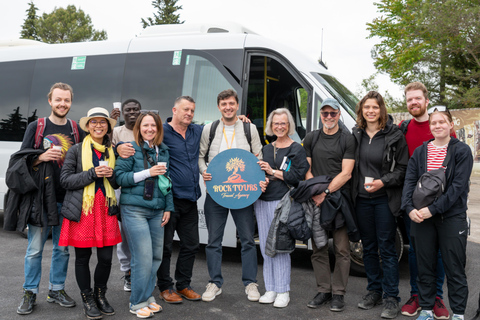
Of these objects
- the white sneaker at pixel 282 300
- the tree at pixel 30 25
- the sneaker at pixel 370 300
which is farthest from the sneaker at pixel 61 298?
the tree at pixel 30 25

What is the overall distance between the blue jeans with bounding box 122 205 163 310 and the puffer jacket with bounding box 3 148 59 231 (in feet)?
2.22

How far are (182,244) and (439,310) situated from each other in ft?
8.15

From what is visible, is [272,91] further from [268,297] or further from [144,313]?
[144,313]

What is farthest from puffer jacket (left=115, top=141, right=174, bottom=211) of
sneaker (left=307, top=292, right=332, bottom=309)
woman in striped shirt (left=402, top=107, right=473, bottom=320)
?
woman in striped shirt (left=402, top=107, right=473, bottom=320)

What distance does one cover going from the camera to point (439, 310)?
3879 millimetres

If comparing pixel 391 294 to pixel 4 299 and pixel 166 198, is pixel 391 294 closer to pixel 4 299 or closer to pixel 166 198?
pixel 166 198

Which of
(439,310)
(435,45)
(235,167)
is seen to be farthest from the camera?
(435,45)

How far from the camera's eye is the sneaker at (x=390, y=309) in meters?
3.88

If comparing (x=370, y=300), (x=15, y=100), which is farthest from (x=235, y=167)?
(x=15, y=100)

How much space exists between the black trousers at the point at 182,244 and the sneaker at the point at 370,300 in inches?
67.4

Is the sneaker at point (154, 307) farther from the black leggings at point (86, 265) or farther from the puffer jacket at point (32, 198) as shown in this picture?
the puffer jacket at point (32, 198)

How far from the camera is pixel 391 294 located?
404 centimetres

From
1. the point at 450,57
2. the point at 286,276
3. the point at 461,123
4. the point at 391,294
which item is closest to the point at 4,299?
the point at 286,276

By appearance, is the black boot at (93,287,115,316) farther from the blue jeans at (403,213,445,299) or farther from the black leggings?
the blue jeans at (403,213,445,299)
